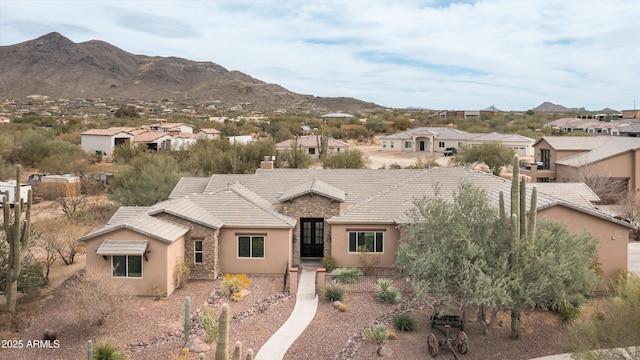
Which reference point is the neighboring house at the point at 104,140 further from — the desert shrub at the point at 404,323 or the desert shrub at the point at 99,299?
the desert shrub at the point at 404,323

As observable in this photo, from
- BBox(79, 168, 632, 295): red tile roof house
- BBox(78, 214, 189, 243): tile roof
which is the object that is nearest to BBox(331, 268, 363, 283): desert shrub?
BBox(79, 168, 632, 295): red tile roof house

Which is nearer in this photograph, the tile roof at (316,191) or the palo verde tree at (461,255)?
the palo verde tree at (461,255)

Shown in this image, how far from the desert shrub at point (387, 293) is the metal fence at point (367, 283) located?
0.78 metres

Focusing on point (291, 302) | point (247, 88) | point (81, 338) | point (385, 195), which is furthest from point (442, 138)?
point (247, 88)

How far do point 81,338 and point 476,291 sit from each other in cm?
1168

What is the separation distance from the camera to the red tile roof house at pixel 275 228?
2044 cm

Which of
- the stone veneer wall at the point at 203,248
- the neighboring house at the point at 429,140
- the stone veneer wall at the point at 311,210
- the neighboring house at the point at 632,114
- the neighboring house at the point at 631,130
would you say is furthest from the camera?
the neighboring house at the point at 632,114

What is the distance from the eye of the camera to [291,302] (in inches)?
793

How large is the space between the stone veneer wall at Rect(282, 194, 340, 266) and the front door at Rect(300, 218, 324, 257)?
1.64 ft

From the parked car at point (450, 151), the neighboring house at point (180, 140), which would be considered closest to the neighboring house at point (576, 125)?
the parked car at point (450, 151)

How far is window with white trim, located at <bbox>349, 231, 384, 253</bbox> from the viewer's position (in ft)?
77.3

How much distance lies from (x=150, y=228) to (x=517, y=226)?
12.7 m

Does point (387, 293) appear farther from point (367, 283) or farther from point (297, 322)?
point (297, 322)

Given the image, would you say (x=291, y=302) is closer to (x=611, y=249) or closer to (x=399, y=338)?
(x=399, y=338)
